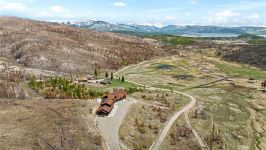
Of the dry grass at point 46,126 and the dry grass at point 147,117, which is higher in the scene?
the dry grass at point 46,126

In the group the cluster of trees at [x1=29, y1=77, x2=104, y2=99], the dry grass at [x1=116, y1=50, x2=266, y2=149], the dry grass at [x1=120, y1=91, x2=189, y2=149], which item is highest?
the cluster of trees at [x1=29, y1=77, x2=104, y2=99]

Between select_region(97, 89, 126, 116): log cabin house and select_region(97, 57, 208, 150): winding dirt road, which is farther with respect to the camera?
select_region(97, 89, 126, 116): log cabin house

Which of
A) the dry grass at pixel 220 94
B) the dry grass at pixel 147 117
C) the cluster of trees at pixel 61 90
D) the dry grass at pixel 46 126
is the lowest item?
the dry grass at pixel 220 94

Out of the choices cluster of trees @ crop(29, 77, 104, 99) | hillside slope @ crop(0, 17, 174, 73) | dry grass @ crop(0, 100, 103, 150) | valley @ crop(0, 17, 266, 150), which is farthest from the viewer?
hillside slope @ crop(0, 17, 174, 73)

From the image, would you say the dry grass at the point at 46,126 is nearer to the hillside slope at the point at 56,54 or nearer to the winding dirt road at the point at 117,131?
the winding dirt road at the point at 117,131

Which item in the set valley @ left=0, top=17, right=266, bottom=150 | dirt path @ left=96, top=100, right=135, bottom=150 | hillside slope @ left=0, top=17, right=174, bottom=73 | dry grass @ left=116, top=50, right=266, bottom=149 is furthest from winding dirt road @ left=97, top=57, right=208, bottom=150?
hillside slope @ left=0, top=17, right=174, bottom=73

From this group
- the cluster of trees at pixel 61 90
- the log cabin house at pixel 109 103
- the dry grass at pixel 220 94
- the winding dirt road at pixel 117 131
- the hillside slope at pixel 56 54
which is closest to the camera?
the winding dirt road at pixel 117 131

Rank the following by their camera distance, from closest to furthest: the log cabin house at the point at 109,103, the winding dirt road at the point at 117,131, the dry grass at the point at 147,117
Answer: the winding dirt road at the point at 117,131 → the dry grass at the point at 147,117 → the log cabin house at the point at 109,103

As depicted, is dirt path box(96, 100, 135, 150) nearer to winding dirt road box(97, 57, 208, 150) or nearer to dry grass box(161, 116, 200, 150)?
winding dirt road box(97, 57, 208, 150)

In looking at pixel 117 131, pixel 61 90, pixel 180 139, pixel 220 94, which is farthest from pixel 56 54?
pixel 117 131

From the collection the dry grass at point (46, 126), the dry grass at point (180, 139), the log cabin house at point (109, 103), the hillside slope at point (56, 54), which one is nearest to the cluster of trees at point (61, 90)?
the log cabin house at point (109, 103)
